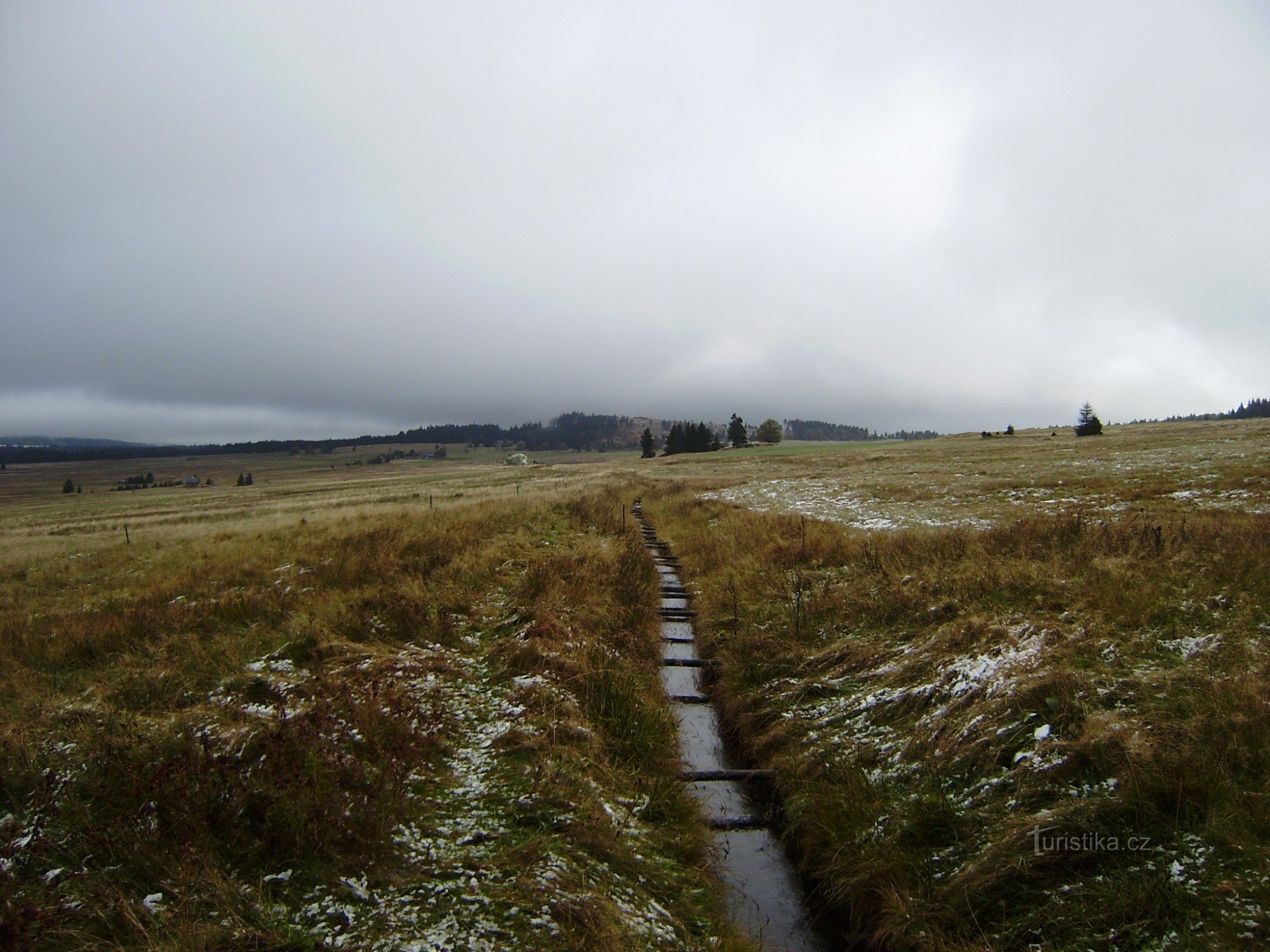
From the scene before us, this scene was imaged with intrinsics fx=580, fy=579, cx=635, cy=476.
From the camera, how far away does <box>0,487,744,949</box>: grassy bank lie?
451 cm

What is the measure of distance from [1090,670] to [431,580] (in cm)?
1146

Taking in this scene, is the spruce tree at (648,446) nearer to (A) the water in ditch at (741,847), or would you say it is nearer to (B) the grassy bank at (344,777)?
(B) the grassy bank at (344,777)

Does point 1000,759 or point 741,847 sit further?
point 741,847

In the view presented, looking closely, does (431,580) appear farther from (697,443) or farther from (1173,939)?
(697,443)

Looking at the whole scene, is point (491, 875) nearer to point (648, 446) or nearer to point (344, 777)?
point (344, 777)

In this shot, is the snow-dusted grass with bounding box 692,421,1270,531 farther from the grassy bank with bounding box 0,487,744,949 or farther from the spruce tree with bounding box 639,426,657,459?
the spruce tree with bounding box 639,426,657,459

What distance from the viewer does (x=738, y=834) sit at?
22.3ft

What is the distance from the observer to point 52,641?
9.66 metres

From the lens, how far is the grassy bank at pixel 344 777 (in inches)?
178

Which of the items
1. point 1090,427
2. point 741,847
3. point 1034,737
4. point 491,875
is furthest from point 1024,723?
point 1090,427

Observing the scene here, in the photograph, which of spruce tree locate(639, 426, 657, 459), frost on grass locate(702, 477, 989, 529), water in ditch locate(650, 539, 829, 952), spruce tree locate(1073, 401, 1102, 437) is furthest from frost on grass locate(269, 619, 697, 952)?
spruce tree locate(639, 426, 657, 459)

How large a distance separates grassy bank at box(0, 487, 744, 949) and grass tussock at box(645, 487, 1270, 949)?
1677mm

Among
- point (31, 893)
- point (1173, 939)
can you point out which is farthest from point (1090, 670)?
point (31, 893)

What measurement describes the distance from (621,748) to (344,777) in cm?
339
